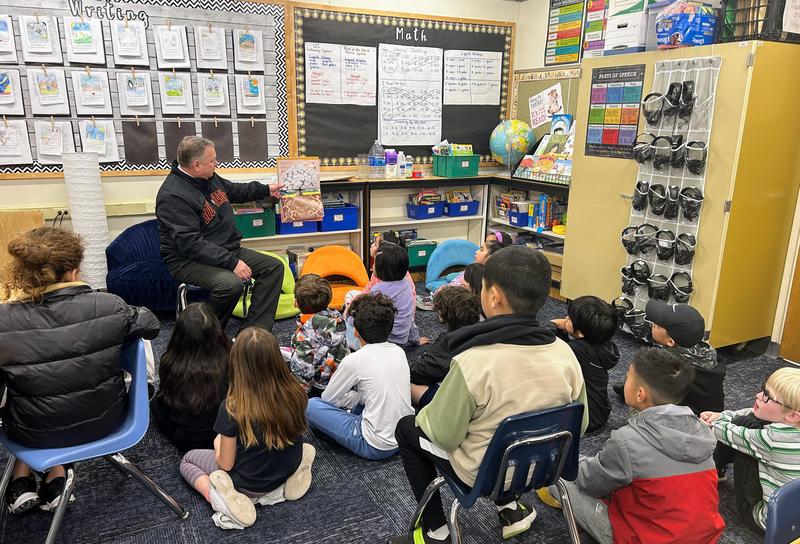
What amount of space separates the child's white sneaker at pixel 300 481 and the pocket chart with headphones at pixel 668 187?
95.7 inches

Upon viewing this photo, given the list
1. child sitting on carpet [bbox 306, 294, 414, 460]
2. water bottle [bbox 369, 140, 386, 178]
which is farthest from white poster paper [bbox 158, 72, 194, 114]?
child sitting on carpet [bbox 306, 294, 414, 460]

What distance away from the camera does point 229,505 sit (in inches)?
77.5

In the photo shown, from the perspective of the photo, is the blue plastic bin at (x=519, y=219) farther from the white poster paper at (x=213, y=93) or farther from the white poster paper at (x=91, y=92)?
the white poster paper at (x=91, y=92)

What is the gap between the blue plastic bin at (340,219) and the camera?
15.0ft

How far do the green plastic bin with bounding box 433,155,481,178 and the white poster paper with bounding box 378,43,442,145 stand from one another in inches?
9.8

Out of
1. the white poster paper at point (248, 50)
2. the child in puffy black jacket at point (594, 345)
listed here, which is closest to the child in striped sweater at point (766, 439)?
the child in puffy black jacket at point (594, 345)

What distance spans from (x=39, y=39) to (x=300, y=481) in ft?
11.0

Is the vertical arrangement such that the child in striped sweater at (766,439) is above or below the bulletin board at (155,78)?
below

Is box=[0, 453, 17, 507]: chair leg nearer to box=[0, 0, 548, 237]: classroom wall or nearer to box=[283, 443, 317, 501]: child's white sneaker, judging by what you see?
box=[283, 443, 317, 501]: child's white sneaker

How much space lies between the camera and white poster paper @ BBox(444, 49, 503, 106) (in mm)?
5090

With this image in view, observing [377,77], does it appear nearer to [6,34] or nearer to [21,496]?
[6,34]

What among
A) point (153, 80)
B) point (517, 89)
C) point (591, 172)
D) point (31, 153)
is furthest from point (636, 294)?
point (31, 153)

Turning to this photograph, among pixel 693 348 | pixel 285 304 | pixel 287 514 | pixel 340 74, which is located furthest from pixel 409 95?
pixel 287 514

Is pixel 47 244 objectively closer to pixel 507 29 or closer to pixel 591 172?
pixel 591 172
